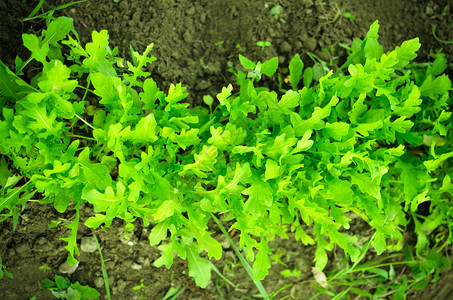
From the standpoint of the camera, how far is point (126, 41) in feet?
5.64

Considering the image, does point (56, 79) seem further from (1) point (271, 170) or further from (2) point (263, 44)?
(2) point (263, 44)

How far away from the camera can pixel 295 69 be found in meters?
1.70

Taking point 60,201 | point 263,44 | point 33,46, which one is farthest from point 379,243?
point 33,46

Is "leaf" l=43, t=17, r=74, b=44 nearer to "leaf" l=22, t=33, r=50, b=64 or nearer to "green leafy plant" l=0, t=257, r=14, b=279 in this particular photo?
"leaf" l=22, t=33, r=50, b=64

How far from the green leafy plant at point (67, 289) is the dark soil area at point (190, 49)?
0.03 meters

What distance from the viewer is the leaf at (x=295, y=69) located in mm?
1682

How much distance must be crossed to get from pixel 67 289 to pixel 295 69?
4.70 feet

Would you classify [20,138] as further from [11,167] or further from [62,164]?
A: [11,167]

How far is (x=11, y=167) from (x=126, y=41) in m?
0.73

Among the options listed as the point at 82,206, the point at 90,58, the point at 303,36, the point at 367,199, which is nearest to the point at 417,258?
the point at 367,199

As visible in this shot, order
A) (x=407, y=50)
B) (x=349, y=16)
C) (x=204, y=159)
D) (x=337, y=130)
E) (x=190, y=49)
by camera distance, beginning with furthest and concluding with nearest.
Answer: (x=349, y=16) → (x=190, y=49) → (x=407, y=50) → (x=337, y=130) → (x=204, y=159)

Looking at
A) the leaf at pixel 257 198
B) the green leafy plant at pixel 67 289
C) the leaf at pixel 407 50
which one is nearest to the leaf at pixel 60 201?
the green leafy plant at pixel 67 289

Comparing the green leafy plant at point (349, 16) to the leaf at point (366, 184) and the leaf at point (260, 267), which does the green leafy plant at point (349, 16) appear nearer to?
the leaf at point (366, 184)

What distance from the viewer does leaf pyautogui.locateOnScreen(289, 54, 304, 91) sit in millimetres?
1682
